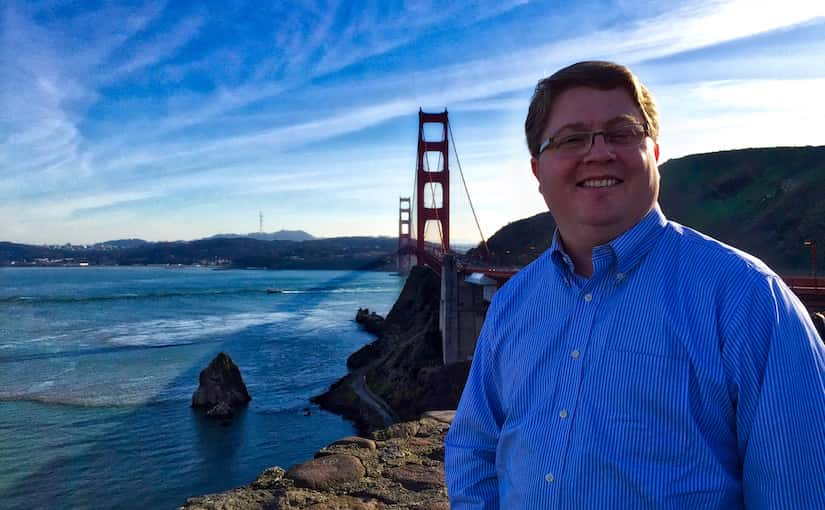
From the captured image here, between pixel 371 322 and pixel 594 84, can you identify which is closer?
pixel 594 84

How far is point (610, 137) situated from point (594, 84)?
126mm

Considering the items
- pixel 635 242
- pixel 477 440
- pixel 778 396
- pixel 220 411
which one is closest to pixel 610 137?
pixel 635 242

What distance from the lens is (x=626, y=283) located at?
1304 millimetres

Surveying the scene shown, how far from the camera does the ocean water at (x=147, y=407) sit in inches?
546

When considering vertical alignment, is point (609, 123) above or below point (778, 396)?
above

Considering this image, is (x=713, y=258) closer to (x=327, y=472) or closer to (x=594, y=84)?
(x=594, y=84)

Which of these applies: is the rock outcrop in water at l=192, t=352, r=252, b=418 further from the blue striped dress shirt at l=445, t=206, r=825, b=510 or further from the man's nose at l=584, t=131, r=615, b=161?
the man's nose at l=584, t=131, r=615, b=161

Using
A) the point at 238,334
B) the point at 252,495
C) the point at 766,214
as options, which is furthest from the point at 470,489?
the point at 238,334

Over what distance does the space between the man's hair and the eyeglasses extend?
37 mm

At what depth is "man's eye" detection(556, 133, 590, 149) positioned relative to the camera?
1378 millimetres

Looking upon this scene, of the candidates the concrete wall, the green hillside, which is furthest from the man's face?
the green hillside

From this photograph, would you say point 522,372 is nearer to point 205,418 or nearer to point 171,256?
point 205,418

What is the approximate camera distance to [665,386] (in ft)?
3.83

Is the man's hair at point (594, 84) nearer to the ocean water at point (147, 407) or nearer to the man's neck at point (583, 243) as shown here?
the man's neck at point (583, 243)
